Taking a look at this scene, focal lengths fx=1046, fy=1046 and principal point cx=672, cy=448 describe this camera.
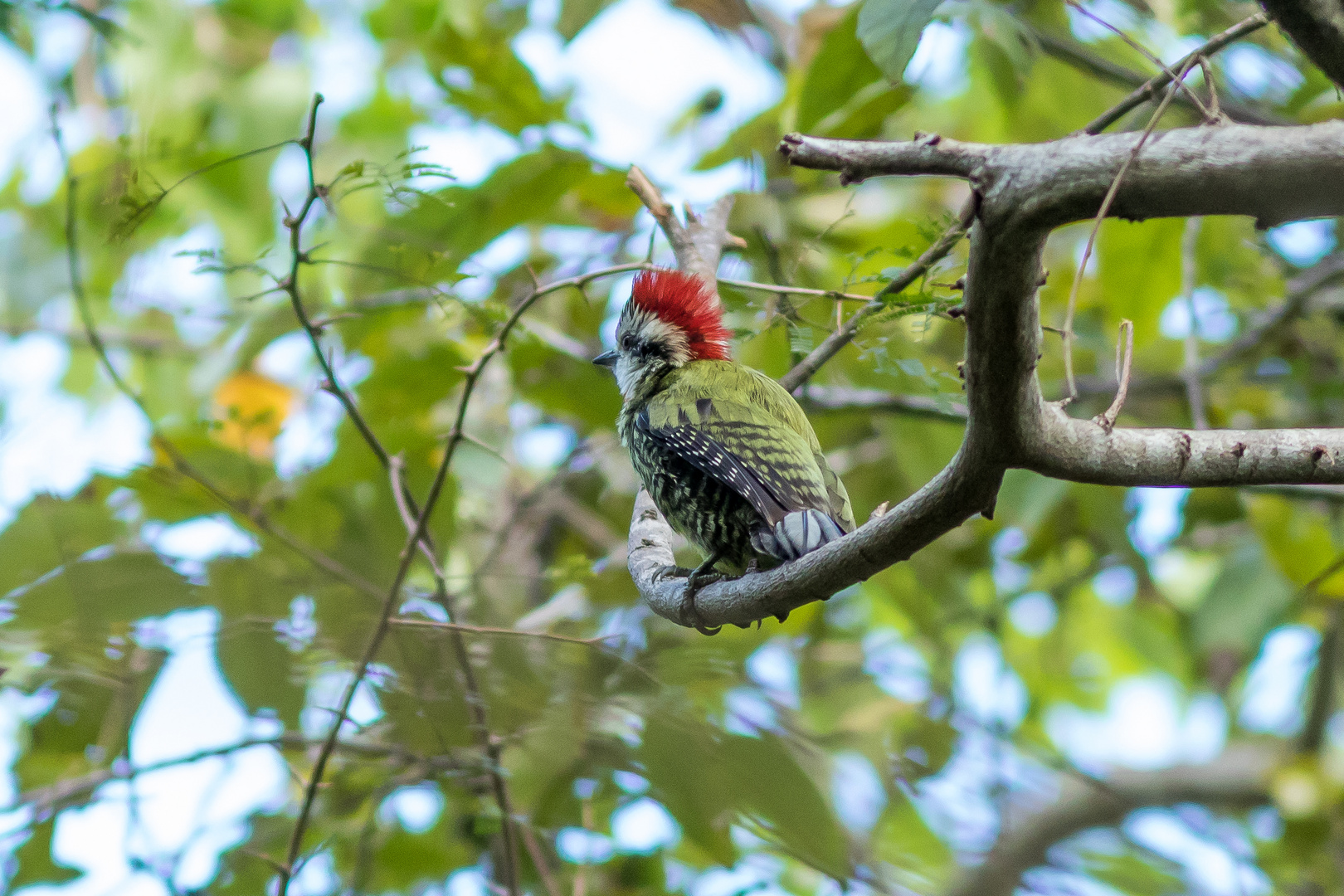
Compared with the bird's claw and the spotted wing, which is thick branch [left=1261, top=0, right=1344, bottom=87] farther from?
the bird's claw

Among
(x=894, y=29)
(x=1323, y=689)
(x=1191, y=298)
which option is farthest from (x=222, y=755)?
(x=1323, y=689)

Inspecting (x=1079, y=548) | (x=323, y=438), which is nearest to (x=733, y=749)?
(x=323, y=438)

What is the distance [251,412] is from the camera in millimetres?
4410

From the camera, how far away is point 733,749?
9.47ft

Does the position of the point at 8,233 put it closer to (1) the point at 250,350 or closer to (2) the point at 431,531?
(1) the point at 250,350

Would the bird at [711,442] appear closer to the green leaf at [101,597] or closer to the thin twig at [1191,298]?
the green leaf at [101,597]

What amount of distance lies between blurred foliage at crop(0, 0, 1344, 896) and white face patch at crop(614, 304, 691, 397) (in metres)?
0.23

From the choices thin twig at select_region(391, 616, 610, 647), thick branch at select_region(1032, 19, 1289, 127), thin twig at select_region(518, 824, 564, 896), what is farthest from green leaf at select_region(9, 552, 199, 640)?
thick branch at select_region(1032, 19, 1289, 127)

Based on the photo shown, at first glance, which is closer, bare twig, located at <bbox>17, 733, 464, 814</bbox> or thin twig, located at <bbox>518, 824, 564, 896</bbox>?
bare twig, located at <bbox>17, 733, 464, 814</bbox>

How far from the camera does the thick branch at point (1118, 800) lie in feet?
13.1

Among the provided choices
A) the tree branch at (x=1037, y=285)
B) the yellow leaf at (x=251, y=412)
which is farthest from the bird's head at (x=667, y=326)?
the tree branch at (x=1037, y=285)

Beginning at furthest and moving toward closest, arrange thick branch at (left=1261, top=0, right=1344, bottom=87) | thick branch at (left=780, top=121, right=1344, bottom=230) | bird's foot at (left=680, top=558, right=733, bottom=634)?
bird's foot at (left=680, top=558, right=733, bottom=634) < thick branch at (left=1261, top=0, right=1344, bottom=87) < thick branch at (left=780, top=121, right=1344, bottom=230)

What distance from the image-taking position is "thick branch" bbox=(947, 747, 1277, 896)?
399 cm

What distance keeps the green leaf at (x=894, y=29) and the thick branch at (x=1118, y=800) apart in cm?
296
